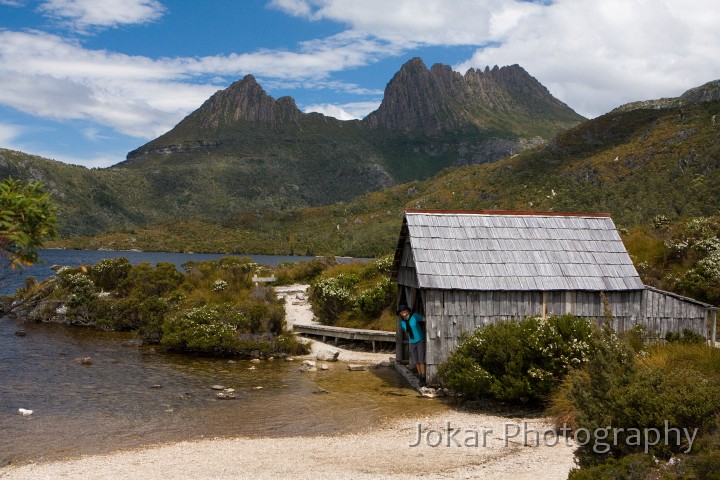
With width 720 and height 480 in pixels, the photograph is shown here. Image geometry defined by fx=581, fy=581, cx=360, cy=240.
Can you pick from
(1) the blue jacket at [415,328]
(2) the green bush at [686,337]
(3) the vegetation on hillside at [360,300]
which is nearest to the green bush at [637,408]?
(1) the blue jacket at [415,328]

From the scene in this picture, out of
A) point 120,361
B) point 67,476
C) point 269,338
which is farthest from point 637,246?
point 67,476

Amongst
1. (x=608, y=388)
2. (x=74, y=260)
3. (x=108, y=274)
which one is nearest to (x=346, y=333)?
(x=608, y=388)

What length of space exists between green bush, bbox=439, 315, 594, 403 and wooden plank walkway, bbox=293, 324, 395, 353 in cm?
817

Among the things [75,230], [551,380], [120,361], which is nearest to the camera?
[551,380]

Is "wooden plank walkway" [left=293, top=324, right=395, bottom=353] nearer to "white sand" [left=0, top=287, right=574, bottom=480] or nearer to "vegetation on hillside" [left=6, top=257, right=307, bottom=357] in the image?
"vegetation on hillside" [left=6, top=257, right=307, bottom=357]

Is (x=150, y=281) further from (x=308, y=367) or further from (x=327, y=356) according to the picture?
(x=308, y=367)

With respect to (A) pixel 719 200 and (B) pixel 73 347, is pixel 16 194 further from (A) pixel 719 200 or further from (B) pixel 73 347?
(A) pixel 719 200

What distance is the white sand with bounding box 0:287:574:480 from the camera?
10.1 meters

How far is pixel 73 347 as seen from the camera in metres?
25.2

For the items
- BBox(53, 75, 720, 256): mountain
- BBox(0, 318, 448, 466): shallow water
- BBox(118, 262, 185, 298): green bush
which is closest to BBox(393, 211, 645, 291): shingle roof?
BBox(0, 318, 448, 466): shallow water

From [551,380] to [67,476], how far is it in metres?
10.5

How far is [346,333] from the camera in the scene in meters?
24.8

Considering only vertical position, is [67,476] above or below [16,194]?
below

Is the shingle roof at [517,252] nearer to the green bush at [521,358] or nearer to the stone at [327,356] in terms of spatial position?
the green bush at [521,358]
